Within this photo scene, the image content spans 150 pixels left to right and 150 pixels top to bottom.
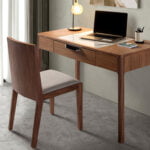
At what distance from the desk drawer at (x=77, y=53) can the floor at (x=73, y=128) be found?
57cm

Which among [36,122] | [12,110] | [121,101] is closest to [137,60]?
[121,101]

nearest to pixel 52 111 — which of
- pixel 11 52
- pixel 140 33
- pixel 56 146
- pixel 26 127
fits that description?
pixel 26 127

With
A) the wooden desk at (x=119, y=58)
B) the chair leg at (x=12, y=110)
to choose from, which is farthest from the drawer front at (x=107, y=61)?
the chair leg at (x=12, y=110)

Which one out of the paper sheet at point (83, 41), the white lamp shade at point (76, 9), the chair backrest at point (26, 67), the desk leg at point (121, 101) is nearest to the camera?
the chair backrest at point (26, 67)

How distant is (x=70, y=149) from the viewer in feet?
8.75

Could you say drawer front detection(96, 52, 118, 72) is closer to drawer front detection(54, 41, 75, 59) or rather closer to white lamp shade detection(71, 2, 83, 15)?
drawer front detection(54, 41, 75, 59)

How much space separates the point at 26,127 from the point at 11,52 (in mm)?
697

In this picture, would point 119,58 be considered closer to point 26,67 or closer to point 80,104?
point 80,104

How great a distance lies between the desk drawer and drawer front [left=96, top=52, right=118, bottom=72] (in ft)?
0.21

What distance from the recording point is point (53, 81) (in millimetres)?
2768

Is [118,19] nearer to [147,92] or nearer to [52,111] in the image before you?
[147,92]

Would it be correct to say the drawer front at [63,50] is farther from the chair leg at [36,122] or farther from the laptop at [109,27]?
the chair leg at [36,122]

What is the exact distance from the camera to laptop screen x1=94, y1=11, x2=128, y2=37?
3074 millimetres

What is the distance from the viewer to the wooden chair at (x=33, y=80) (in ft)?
8.21
